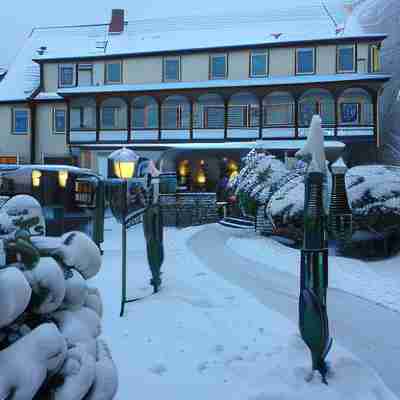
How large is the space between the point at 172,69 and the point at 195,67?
136 cm

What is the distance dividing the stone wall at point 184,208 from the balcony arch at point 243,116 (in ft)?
29.8

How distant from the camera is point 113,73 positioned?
99.6 feet

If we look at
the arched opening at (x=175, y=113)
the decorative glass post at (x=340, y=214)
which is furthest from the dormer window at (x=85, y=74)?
the decorative glass post at (x=340, y=214)

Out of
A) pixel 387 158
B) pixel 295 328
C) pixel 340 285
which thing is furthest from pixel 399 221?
pixel 387 158

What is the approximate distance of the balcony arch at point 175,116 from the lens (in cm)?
2895

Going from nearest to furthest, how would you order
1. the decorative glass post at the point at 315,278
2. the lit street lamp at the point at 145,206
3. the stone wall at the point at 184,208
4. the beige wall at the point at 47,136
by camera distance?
the decorative glass post at the point at 315,278 → the lit street lamp at the point at 145,206 → the stone wall at the point at 184,208 → the beige wall at the point at 47,136

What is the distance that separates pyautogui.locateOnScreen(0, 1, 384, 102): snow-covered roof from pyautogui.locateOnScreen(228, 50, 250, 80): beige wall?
51 cm

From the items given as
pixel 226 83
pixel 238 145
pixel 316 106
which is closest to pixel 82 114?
pixel 226 83

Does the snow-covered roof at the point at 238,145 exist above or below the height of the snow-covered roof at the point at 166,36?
below

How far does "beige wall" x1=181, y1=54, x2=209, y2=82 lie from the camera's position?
29281 millimetres

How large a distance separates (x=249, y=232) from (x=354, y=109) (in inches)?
576

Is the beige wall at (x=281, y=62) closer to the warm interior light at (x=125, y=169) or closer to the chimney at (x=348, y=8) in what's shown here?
the chimney at (x=348, y=8)

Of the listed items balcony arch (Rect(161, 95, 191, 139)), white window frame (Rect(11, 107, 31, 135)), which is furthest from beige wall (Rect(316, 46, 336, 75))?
white window frame (Rect(11, 107, 31, 135))

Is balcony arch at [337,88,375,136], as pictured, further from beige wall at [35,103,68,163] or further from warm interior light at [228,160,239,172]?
beige wall at [35,103,68,163]
